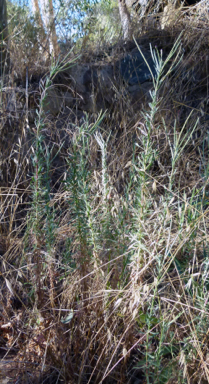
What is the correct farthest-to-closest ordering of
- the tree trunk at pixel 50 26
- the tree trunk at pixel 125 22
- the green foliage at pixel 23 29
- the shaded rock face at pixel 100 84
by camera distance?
the tree trunk at pixel 125 22
the tree trunk at pixel 50 26
the green foliage at pixel 23 29
the shaded rock face at pixel 100 84

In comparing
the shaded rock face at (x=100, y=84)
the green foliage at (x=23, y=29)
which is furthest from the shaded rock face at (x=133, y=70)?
the green foliage at (x=23, y=29)

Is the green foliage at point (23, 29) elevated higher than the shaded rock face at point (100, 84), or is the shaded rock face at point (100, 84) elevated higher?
the green foliage at point (23, 29)

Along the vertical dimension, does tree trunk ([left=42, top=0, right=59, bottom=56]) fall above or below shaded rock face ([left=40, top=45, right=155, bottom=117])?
above

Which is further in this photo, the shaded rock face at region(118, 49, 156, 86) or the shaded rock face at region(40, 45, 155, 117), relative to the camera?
the shaded rock face at region(118, 49, 156, 86)

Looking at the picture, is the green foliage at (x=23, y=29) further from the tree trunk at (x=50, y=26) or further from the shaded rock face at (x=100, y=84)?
the shaded rock face at (x=100, y=84)

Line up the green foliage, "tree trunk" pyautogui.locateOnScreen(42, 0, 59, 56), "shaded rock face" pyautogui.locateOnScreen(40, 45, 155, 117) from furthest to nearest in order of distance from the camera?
"tree trunk" pyautogui.locateOnScreen(42, 0, 59, 56)
the green foliage
"shaded rock face" pyautogui.locateOnScreen(40, 45, 155, 117)

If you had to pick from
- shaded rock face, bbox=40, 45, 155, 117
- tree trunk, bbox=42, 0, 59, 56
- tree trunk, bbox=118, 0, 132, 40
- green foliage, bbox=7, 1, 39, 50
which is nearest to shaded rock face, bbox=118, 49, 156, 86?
shaded rock face, bbox=40, 45, 155, 117

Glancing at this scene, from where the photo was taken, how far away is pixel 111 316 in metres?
1.40

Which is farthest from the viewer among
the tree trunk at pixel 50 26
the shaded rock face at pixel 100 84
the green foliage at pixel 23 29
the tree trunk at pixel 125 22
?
the tree trunk at pixel 125 22

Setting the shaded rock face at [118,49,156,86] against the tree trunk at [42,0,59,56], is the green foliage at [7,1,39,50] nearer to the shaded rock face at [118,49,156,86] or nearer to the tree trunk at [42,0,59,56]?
the tree trunk at [42,0,59,56]

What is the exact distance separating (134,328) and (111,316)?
0.11 metres

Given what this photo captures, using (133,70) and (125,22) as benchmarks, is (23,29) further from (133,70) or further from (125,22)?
(125,22)

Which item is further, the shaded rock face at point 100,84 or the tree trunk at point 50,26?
the tree trunk at point 50,26

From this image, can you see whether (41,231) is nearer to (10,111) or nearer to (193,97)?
(10,111)
